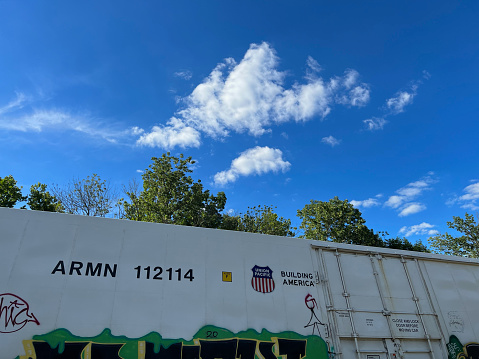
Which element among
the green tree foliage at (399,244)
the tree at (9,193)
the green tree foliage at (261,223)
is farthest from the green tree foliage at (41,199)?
the green tree foliage at (399,244)

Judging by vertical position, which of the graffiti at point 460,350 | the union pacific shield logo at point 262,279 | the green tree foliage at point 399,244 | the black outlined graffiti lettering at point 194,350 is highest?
the green tree foliage at point 399,244

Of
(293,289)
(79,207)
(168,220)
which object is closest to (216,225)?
(168,220)

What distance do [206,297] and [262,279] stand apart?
1.22m

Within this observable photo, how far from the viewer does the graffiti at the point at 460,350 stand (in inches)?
253

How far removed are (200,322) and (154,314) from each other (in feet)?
2.67

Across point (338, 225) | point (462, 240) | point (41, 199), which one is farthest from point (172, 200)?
point (462, 240)

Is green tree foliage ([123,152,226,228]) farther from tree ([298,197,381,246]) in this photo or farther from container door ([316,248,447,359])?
container door ([316,248,447,359])

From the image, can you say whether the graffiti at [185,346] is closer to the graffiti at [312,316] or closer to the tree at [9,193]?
the graffiti at [312,316]

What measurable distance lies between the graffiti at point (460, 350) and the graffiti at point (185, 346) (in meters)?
3.24

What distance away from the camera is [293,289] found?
5953 mm

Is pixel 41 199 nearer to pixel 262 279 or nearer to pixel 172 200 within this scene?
pixel 172 200

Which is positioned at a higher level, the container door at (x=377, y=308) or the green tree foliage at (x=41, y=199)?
the green tree foliage at (x=41, y=199)

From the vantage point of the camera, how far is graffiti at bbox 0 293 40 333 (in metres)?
4.23

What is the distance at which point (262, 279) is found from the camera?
5.82 meters
